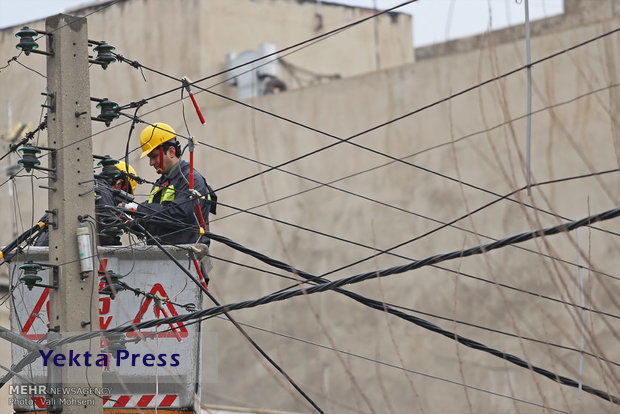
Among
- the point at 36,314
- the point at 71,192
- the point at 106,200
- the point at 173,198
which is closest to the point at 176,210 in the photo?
the point at 173,198

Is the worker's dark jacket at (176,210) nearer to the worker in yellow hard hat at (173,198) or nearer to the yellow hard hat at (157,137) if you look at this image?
the worker in yellow hard hat at (173,198)

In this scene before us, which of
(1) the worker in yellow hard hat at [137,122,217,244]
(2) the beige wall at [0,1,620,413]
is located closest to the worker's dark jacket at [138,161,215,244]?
(1) the worker in yellow hard hat at [137,122,217,244]

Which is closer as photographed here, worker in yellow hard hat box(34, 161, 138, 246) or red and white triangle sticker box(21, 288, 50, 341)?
worker in yellow hard hat box(34, 161, 138, 246)

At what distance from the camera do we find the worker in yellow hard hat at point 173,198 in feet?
29.3

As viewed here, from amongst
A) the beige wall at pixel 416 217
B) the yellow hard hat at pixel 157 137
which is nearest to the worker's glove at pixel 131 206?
the yellow hard hat at pixel 157 137

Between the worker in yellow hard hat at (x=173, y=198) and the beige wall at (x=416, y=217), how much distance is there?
26.9 ft

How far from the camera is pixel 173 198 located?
9.22m

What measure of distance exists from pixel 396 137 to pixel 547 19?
454 centimetres

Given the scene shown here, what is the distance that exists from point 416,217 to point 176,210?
11147 mm

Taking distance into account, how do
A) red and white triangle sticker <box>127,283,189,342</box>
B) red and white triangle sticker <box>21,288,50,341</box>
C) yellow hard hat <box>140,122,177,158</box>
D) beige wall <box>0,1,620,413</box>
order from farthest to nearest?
beige wall <box>0,1,620,413</box> < yellow hard hat <box>140,122,177,158</box> < red and white triangle sticker <box>21,288,50,341</box> < red and white triangle sticker <box>127,283,189,342</box>

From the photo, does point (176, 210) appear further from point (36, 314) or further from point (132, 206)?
point (36, 314)

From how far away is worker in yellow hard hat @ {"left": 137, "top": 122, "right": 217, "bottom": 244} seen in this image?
29.3 ft

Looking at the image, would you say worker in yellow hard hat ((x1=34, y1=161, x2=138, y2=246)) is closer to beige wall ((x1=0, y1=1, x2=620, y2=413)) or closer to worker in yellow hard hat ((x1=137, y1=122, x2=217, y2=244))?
worker in yellow hard hat ((x1=137, y1=122, x2=217, y2=244))

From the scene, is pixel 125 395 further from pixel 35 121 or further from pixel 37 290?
pixel 35 121
